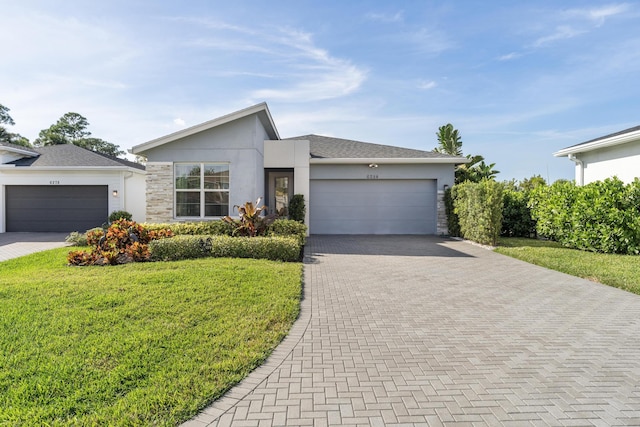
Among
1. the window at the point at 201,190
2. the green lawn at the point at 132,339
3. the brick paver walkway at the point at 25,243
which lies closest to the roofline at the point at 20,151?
the brick paver walkway at the point at 25,243

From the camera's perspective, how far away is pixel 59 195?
53.3 feet

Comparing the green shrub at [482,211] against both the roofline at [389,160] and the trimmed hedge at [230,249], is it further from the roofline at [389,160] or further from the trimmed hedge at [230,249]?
the trimmed hedge at [230,249]

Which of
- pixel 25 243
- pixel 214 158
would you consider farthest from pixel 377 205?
pixel 25 243

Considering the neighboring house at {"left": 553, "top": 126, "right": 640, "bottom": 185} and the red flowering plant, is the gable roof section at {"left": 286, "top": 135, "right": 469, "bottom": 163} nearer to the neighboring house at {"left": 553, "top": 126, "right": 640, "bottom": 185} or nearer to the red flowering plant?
the neighboring house at {"left": 553, "top": 126, "right": 640, "bottom": 185}

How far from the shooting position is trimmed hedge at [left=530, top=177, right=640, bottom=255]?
9906mm

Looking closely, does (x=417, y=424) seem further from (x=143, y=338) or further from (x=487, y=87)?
(x=487, y=87)

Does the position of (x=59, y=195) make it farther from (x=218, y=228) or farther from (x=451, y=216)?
(x=451, y=216)

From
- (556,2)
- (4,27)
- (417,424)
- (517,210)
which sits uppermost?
(556,2)

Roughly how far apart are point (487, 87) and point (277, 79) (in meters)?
8.97

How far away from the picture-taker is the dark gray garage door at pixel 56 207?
53.2 feet

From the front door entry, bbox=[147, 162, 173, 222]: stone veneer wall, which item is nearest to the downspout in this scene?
the front door entry

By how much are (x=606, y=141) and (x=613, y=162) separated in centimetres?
107

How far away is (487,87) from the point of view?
14492 millimetres

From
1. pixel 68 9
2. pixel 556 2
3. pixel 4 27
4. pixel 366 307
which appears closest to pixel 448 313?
pixel 366 307
